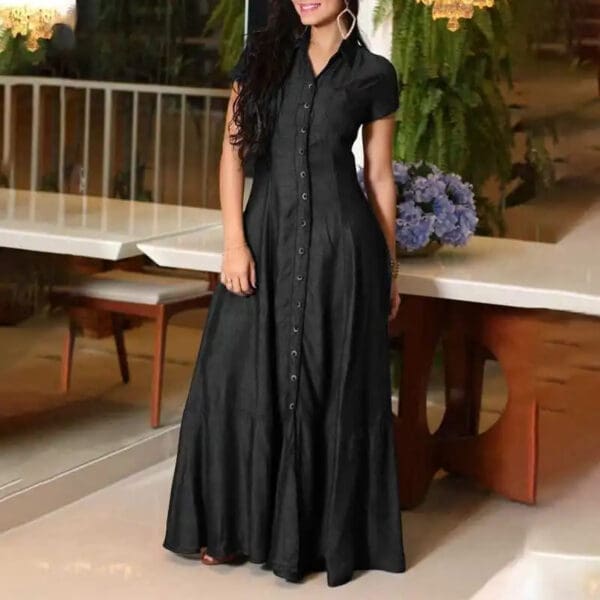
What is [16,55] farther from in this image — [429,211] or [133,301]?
[429,211]

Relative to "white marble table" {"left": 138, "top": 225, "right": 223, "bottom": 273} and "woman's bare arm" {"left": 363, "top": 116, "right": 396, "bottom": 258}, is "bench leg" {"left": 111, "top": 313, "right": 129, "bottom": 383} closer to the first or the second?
"white marble table" {"left": 138, "top": 225, "right": 223, "bottom": 273}

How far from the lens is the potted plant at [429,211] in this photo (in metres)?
3.34

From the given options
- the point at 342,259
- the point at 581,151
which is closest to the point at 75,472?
the point at 342,259

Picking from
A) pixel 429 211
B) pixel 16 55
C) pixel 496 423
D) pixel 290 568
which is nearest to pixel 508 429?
pixel 496 423

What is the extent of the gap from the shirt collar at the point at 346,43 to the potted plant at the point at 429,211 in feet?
1.36

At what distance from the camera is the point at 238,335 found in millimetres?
3043

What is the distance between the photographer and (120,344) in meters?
3.80

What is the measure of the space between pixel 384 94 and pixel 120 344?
1.20m

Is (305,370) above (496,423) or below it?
above

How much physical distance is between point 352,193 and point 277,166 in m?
0.18

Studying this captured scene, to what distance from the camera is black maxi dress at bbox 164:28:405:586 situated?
2969 mm

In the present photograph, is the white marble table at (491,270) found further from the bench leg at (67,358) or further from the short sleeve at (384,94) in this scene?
the short sleeve at (384,94)

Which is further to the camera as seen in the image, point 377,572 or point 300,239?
point 377,572

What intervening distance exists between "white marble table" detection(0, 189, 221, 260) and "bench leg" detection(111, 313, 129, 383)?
28cm
